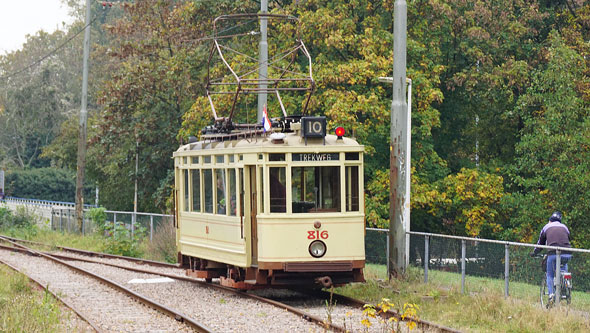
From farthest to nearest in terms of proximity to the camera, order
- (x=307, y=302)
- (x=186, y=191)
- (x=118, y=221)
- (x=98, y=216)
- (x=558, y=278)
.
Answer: (x=98, y=216)
(x=118, y=221)
(x=186, y=191)
(x=307, y=302)
(x=558, y=278)

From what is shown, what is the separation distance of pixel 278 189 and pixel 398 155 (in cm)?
326

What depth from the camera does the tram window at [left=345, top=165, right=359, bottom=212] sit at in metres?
15.7

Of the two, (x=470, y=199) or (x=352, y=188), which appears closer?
(x=352, y=188)

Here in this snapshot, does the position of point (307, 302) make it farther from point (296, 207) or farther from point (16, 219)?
point (16, 219)

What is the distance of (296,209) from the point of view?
15531mm

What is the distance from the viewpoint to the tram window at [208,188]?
1742 centimetres

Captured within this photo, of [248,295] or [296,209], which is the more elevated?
[296,209]

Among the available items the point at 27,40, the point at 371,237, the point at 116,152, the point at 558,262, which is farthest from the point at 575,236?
the point at 27,40

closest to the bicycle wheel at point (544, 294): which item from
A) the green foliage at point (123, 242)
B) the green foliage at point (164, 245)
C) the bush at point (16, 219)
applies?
the green foliage at point (164, 245)

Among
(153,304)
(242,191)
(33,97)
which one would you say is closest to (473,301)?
(242,191)

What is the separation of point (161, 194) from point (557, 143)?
16986 millimetres

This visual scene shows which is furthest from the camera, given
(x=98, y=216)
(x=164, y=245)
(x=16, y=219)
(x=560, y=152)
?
(x=16, y=219)

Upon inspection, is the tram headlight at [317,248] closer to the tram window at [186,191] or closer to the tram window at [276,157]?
the tram window at [276,157]

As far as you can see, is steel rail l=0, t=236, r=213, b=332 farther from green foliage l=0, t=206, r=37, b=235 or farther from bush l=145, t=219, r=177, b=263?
green foliage l=0, t=206, r=37, b=235
